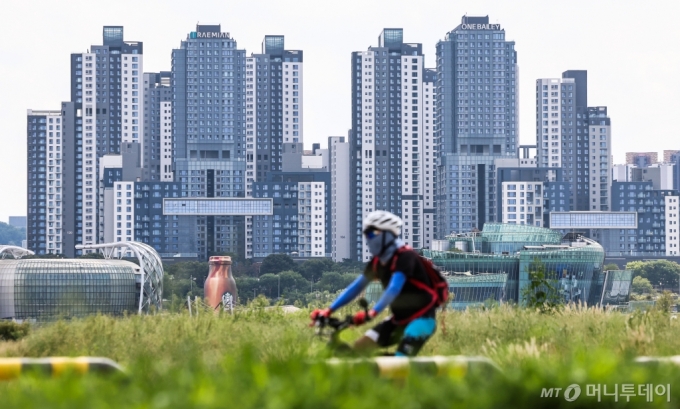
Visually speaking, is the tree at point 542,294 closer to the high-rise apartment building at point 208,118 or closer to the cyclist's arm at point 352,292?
the cyclist's arm at point 352,292

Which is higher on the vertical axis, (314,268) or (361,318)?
(361,318)

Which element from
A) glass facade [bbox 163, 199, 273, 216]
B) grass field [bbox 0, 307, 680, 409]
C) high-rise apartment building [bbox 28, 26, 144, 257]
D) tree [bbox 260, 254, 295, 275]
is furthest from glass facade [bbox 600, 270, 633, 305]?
grass field [bbox 0, 307, 680, 409]

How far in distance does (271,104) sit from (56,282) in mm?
88063

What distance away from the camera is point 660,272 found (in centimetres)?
16600

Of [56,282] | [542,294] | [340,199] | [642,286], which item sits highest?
[340,199]

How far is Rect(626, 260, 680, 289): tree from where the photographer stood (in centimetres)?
16462

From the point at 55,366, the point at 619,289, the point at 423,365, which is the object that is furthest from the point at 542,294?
the point at 619,289

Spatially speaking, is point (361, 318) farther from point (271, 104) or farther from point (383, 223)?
point (271, 104)

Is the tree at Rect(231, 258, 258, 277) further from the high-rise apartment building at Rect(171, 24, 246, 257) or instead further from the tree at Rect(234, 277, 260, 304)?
the tree at Rect(234, 277, 260, 304)

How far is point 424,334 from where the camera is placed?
7.44m

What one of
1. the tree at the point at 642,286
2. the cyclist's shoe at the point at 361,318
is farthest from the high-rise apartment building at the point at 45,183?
the cyclist's shoe at the point at 361,318

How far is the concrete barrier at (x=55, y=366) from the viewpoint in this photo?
6059mm

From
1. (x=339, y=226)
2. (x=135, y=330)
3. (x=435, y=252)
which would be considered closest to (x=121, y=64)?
(x=339, y=226)

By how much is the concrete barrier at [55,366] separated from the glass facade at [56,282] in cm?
10357
